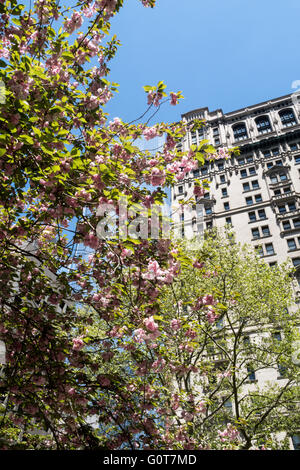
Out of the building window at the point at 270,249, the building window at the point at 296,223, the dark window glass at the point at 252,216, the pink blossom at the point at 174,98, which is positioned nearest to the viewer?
the pink blossom at the point at 174,98

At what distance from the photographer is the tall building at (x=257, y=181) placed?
37.3 m

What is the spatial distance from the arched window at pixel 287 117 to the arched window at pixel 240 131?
580 centimetres

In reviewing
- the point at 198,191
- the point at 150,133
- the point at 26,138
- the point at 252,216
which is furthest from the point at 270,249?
the point at 26,138

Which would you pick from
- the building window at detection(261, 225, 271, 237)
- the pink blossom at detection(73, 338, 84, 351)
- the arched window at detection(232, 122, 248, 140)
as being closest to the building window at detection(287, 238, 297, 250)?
the building window at detection(261, 225, 271, 237)

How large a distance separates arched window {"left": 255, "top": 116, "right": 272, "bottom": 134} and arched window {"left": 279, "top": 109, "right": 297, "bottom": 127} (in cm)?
211

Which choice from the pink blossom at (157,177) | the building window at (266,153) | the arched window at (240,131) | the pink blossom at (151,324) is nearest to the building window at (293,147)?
the building window at (266,153)

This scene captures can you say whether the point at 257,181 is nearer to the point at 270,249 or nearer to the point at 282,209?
the point at 282,209

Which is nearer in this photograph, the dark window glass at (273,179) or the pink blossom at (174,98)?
the pink blossom at (174,98)

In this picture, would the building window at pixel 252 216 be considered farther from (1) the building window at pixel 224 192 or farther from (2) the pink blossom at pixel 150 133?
(2) the pink blossom at pixel 150 133

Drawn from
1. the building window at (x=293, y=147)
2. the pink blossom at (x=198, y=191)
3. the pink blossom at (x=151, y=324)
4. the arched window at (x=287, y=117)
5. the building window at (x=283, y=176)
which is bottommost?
the pink blossom at (x=151, y=324)

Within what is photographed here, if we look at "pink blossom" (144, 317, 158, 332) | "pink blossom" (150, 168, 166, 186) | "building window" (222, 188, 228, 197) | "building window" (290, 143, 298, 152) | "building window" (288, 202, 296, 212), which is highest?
"building window" (290, 143, 298, 152)

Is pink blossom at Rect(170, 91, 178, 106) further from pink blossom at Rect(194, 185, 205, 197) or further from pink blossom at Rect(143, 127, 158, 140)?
pink blossom at Rect(194, 185, 205, 197)

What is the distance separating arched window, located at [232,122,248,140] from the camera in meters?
51.3
